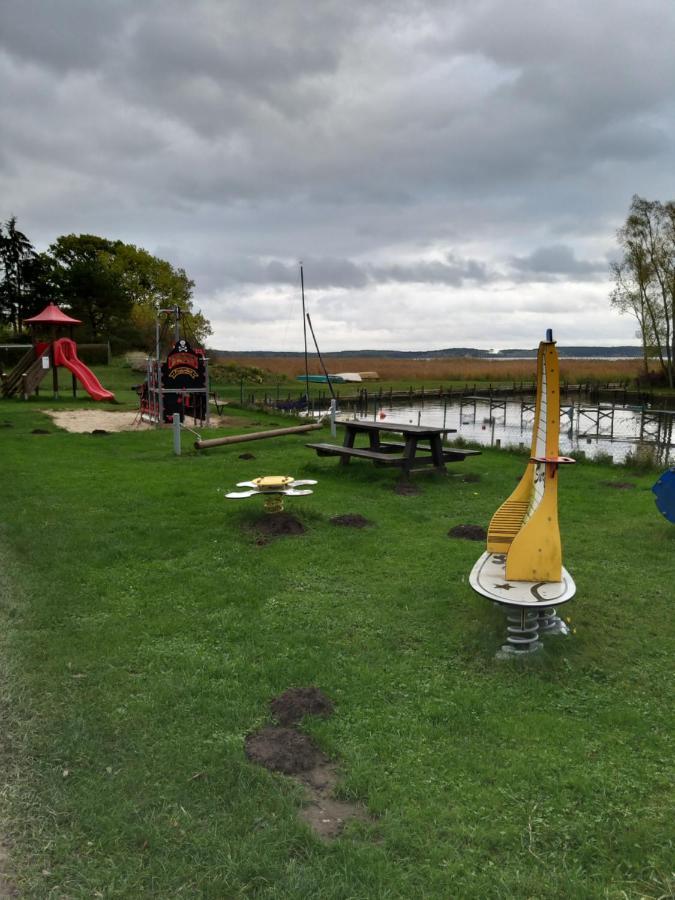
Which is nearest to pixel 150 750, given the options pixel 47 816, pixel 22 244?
pixel 47 816

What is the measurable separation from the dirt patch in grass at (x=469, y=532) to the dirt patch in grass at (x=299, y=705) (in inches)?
173

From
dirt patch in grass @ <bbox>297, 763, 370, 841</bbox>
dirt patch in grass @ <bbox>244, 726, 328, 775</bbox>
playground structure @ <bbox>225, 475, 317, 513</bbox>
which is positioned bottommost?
dirt patch in grass @ <bbox>297, 763, 370, 841</bbox>

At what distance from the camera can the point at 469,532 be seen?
890 cm

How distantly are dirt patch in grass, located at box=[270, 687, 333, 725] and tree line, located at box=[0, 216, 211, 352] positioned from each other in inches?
2052

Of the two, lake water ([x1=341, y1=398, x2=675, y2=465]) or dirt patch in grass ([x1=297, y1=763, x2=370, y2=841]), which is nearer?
dirt patch in grass ([x1=297, y1=763, x2=370, y2=841])

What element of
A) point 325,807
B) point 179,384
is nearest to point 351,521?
point 325,807

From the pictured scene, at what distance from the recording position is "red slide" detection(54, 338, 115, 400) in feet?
102

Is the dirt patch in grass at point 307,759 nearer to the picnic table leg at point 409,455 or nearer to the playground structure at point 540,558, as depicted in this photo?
the playground structure at point 540,558

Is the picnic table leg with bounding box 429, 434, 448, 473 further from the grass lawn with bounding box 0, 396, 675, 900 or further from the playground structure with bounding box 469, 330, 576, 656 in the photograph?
the playground structure with bounding box 469, 330, 576, 656

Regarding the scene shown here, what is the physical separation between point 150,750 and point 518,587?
291 centimetres

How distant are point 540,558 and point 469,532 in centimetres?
341

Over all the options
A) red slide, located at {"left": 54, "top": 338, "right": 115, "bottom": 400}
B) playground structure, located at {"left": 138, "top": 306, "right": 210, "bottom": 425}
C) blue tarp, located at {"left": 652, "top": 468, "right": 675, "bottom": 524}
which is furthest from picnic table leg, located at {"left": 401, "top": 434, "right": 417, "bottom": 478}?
red slide, located at {"left": 54, "top": 338, "right": 115, "bottom": 400}

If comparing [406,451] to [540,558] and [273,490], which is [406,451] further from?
[540,558]

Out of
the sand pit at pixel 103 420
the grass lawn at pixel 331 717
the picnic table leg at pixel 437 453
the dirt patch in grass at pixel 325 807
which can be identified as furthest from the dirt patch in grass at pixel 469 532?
the sand pit at pixel 103 420
